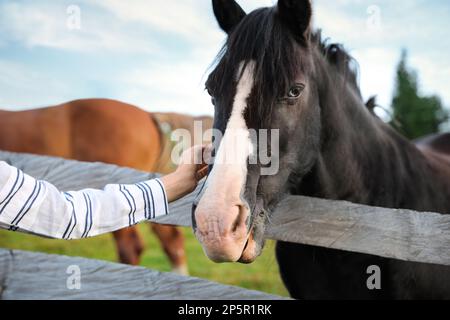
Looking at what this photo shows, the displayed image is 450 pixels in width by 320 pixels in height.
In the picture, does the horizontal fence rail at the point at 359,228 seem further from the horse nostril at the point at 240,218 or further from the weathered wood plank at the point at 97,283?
the horse nostril at the point at 240,218

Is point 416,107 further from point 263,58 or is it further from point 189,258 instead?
point 263,58

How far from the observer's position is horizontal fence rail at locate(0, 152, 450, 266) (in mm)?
1984

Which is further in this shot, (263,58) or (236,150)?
(263,58)

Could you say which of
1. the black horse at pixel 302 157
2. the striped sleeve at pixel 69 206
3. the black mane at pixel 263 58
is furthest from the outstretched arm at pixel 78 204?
the black mane at pixel 263 58

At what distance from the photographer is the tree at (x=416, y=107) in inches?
578

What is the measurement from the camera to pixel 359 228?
A: 2129mm

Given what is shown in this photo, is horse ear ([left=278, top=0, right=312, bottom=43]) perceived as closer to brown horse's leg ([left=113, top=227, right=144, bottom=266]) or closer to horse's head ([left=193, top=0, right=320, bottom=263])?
horse's head ([left=193, top=0, right=320, bottom=263])

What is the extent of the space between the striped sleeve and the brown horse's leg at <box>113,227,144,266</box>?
367 cm

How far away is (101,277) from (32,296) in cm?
49

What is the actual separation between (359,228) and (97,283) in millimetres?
1563

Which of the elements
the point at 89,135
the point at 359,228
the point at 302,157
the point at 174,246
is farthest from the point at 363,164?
the point at 89,135

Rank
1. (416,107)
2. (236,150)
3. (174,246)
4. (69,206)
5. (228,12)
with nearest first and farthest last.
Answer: (69,206)
(236,150)
(228,12)
(174,246)
(416,107)

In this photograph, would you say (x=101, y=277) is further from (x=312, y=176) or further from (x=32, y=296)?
(x=312, y=176)
